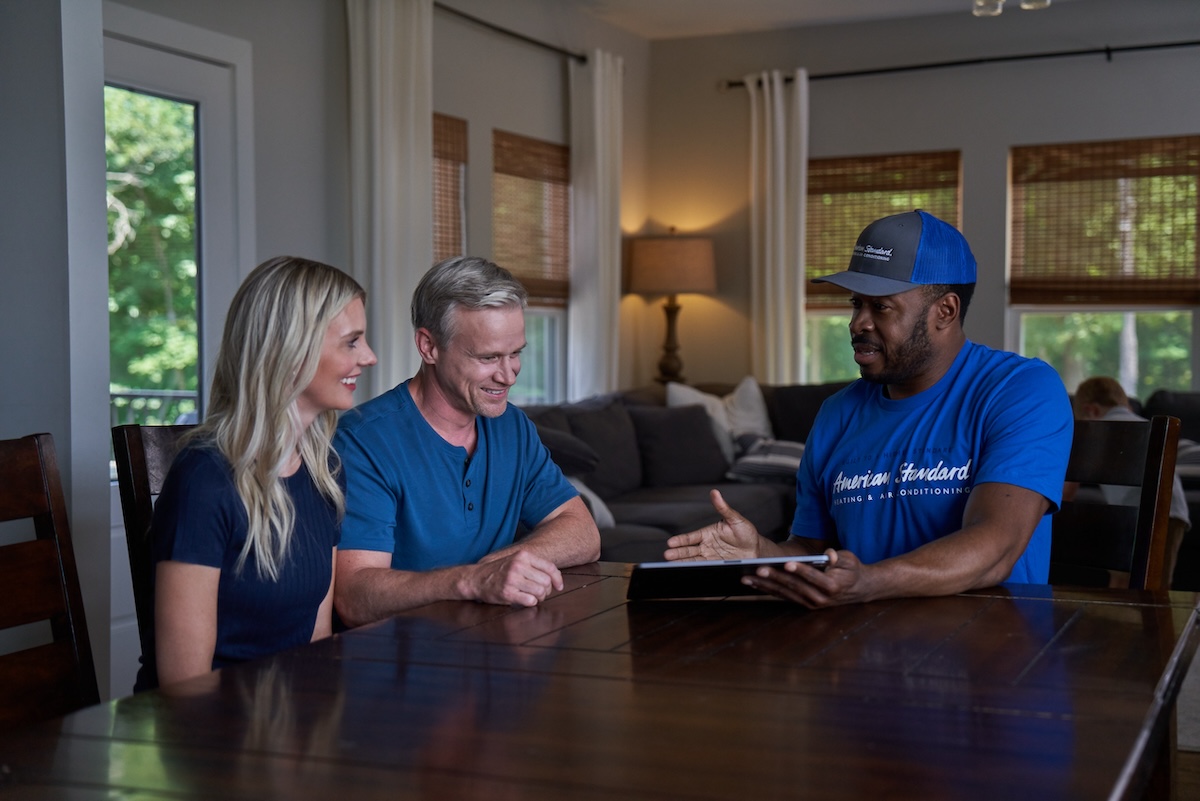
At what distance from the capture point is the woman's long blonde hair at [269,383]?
64.2 inches

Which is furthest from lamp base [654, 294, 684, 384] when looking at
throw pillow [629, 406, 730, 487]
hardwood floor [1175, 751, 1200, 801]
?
hardwood floor [1175, 751, 1200, 801]

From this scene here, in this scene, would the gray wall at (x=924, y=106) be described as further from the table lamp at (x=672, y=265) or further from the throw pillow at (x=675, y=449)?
the throw pillow at (x=675, y=449)

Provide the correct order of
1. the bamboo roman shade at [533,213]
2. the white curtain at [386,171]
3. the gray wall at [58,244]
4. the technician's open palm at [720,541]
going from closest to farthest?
the technician's open palm at [720,541] → the gray wall at [58,244] → the white curtain at [386,171] → the bamboo roman shade at [533,213]

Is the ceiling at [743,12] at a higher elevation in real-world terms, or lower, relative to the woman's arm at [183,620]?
higher

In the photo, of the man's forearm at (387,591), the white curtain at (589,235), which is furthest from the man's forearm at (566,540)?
the white curtain at (589,235)

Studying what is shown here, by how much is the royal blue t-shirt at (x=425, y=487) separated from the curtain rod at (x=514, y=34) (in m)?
3.82

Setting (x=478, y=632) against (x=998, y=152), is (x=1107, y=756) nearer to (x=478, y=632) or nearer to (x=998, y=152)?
(x=478, y=632)

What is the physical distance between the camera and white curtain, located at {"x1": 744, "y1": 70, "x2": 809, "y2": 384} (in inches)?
281

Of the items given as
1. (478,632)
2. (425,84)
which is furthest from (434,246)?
(478,632)

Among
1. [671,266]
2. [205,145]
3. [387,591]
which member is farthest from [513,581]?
[671,266]

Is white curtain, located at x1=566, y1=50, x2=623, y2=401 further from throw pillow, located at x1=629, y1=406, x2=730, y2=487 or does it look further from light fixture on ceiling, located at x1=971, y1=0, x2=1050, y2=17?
light fixture on ceiling, located at x1=971, y1=0, x2=1050, y2=17

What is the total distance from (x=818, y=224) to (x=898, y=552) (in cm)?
541

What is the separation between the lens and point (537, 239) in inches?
253

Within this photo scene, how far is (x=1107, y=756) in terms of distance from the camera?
0.99 meters
